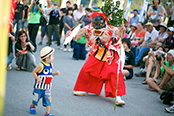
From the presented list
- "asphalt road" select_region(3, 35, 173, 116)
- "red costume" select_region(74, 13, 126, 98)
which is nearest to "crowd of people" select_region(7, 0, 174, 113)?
"asphalt road" select_region(3, 35, 173, 116)

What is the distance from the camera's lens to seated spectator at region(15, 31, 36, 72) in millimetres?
7363

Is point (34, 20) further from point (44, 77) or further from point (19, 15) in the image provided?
point (44, 77)

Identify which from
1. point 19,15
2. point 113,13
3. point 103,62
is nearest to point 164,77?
point 103,62

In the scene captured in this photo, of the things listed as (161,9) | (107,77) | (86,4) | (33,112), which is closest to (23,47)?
(107,77)

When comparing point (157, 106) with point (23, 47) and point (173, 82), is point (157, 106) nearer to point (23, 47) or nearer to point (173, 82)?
point (173, 82)

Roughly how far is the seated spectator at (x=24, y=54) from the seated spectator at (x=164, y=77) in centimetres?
Result: 315

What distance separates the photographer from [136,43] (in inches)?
409

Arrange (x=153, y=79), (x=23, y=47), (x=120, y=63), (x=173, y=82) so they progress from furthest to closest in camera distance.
A: 1. (x=23, y=47)
2. (x=153, y=79)
3. (x=173, y=82)
4. (x=120, y=63)

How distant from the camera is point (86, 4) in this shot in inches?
680

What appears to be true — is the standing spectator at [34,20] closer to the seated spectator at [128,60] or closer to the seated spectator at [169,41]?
the seated spectator at [128,60]

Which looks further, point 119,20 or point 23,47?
point 23,47

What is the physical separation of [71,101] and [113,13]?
6.27ft

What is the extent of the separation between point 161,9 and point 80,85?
21.0 ft

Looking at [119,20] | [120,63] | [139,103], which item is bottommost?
[139,103]
